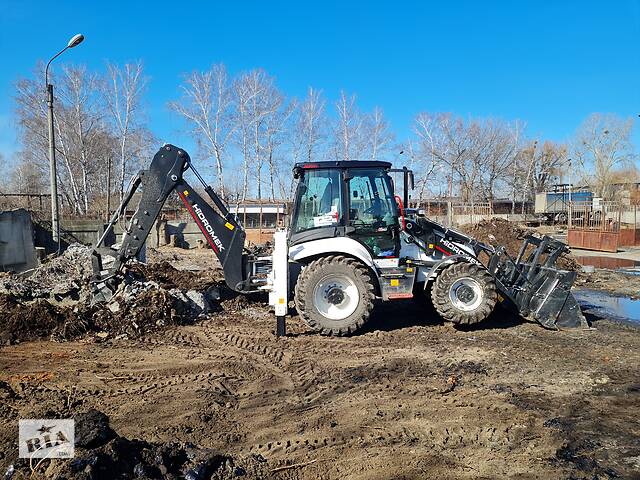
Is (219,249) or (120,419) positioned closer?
(120,419)

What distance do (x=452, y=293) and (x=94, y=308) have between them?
5.75 metres

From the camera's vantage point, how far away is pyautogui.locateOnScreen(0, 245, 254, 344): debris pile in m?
7.30

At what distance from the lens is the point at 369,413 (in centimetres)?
462

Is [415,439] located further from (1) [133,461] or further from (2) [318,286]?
(2) [318,286]

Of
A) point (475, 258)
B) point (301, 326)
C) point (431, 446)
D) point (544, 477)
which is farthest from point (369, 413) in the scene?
point (475, 258)

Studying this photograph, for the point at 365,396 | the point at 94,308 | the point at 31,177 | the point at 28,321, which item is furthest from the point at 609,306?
the point at 31,177

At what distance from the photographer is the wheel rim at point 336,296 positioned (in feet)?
24.0

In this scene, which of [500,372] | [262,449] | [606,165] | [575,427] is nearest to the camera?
[262,449]

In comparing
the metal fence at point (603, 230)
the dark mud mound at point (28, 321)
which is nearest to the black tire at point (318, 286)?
the dark mud mound at point (28, 321)

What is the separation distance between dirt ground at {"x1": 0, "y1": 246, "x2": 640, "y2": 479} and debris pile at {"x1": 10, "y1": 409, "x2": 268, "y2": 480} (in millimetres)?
135

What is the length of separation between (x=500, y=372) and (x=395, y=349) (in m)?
1.46

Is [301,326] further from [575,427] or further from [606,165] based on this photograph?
[606,165]

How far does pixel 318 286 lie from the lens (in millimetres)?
7289
